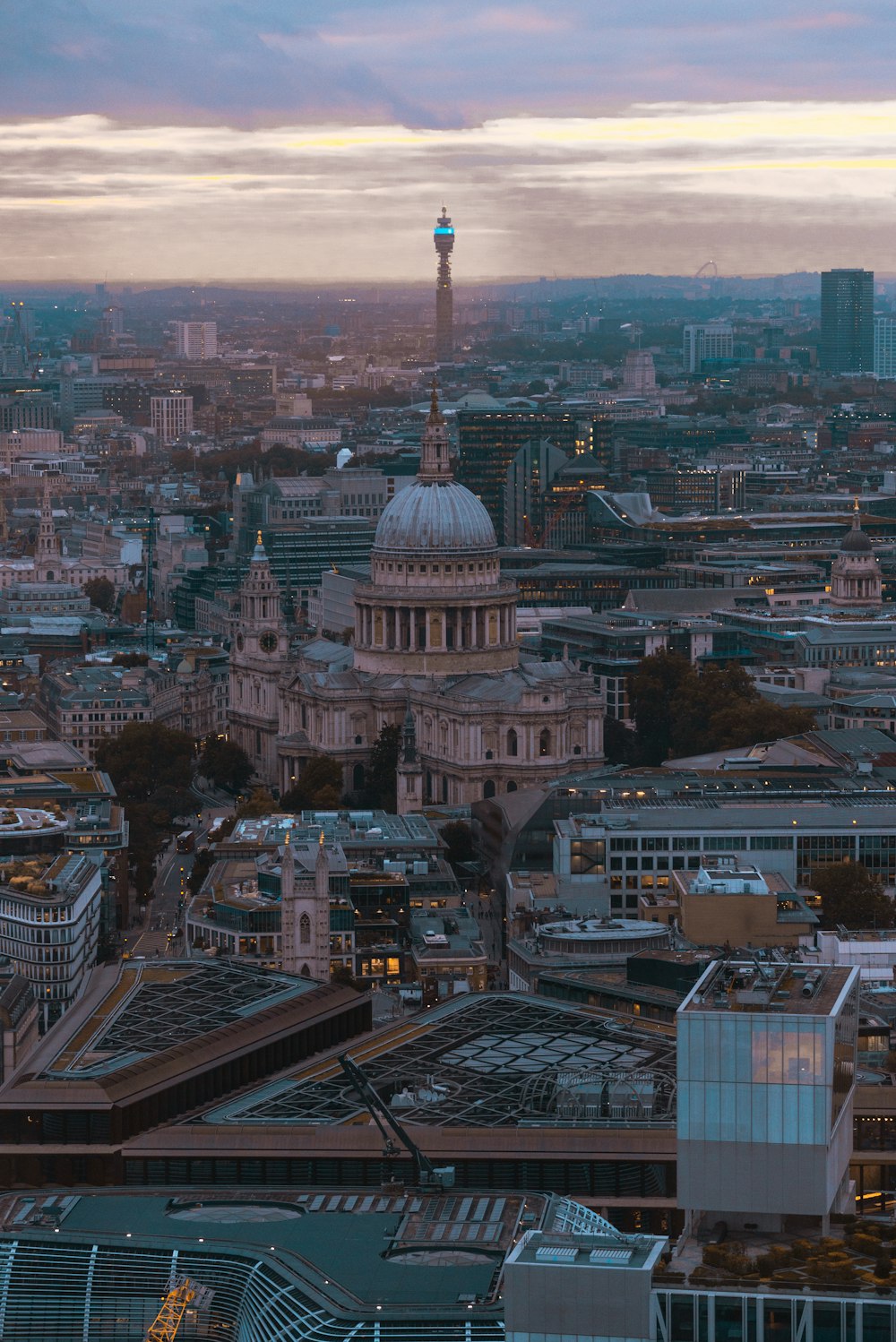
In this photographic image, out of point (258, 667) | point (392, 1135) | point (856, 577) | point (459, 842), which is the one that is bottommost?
point (459, 842)

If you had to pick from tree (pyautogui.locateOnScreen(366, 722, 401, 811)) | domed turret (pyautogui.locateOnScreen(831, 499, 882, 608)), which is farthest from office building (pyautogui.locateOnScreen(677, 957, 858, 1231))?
domed turret (pyautogui.locateOnScreen(831, 499, 882, 608))

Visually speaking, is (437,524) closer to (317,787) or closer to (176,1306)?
(317,787)

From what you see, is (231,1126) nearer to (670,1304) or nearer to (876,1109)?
(876,1109)

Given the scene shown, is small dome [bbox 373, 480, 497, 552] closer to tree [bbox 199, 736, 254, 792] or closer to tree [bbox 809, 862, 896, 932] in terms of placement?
tree [bbox 199, 736, 254, 792]

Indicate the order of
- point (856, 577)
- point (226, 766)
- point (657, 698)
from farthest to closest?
1. point (856, 577)
2. point (657, 698)
3. point (226, 766)

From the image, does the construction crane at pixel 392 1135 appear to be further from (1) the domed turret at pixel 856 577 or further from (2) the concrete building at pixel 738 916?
(1) the domed turret at pixel 856 577

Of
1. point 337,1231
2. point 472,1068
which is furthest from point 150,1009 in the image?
point 337,1231
